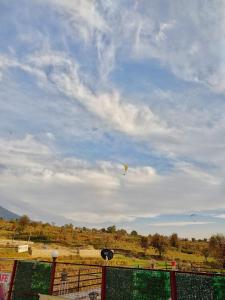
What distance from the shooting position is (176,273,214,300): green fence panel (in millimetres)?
10664

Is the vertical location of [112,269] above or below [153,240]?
below

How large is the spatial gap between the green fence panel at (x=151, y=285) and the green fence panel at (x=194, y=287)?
18.3 inches

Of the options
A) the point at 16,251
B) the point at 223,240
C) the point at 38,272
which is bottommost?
the point at 38,272

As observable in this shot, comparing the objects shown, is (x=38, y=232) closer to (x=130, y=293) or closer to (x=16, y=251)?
(x=16, y=251)

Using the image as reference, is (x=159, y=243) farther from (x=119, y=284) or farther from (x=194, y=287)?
(x=194, y=287)

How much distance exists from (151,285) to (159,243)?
276 feet

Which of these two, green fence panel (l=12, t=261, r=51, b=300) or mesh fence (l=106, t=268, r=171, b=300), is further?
green fence panel (l=12, t=261, r=51, b=300)

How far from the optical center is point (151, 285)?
11984mm

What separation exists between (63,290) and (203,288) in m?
8.06

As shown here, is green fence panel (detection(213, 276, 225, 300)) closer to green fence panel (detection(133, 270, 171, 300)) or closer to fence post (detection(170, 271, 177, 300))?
fence post (detection(170, 271, 177, 300))

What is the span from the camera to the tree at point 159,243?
8847 centimetres

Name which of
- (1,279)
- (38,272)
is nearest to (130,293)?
(38,272)

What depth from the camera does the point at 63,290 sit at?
52.6 feet

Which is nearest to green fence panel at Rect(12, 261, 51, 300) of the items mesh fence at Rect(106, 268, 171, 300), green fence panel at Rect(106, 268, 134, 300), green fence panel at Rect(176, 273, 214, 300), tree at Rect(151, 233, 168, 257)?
green fence panel at Rect(106, 268, 134, 300)
